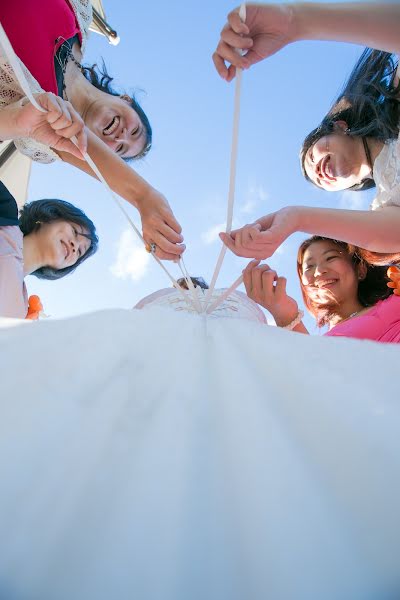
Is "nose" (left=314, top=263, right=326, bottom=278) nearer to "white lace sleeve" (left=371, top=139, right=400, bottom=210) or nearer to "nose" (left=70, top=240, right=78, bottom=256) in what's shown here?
"white lace sleeve" (left=371, top=139, right=400, bottom=210)

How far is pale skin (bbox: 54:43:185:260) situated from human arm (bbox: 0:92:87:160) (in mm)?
89

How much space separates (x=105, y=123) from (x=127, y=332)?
97 centimetres

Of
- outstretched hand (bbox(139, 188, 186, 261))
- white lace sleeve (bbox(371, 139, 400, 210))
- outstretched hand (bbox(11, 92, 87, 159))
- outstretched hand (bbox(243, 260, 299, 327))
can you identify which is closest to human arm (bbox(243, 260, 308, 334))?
outstretched hand (bbox(243, 260, 299, 327))

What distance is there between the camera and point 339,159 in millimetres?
1208

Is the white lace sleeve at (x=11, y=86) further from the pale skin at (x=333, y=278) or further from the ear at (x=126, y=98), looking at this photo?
the pale skin at (x=333, y=278)

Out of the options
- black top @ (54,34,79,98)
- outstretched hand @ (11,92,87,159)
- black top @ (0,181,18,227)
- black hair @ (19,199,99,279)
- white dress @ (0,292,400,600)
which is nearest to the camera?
white dress @ (0,292,400,600)

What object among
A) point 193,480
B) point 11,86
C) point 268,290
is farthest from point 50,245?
point 193,480

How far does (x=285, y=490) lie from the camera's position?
20 centimetres

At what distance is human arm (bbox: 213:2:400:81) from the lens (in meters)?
0.68

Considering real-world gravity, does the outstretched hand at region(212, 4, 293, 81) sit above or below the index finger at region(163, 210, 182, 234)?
above

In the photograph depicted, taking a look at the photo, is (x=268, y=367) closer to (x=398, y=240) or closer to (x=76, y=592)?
(x=76, y=592)

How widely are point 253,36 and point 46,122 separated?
43 cm

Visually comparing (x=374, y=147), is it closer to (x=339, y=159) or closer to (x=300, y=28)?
(x=339, y=159)

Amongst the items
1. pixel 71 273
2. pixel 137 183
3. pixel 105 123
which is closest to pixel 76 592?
pixel 137 183
